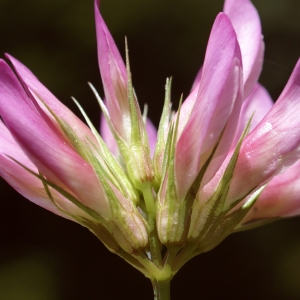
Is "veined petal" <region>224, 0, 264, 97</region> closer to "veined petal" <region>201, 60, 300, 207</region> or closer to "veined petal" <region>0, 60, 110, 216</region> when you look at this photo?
"veined petal" <region>201, 60, 300, 207</region>

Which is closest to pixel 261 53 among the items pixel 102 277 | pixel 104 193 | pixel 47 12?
pixel 104 193

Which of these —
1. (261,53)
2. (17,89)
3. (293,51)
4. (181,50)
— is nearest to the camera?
(17,89)

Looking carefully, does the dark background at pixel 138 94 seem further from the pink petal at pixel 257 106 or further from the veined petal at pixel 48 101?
the veined petal at pixel 48 101

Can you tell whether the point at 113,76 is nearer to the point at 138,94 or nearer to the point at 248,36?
the point at 248,36

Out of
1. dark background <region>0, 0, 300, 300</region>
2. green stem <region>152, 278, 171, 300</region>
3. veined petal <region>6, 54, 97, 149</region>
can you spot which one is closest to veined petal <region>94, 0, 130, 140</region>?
veined petal <region>6, 54, 97, 149</region>

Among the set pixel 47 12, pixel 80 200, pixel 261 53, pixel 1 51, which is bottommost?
pixel 80 200

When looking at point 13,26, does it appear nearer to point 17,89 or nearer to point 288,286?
point 288,286
